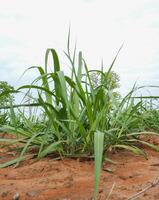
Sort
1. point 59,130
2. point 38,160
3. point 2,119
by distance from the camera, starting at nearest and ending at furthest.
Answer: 1. point 38,160
2. point 59,130
3. point 2,119

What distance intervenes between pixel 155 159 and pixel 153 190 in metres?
0.51

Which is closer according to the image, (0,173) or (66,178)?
(66,178)

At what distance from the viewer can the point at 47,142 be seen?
1829 millimetres

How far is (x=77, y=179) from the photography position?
4.58 feet

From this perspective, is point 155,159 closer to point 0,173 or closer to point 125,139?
point 125,139

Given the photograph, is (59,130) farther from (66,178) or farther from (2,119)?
(2,119)

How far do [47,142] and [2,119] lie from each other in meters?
1.58

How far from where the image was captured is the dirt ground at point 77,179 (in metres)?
1.23

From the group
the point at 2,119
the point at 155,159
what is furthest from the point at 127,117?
the point at 2,119

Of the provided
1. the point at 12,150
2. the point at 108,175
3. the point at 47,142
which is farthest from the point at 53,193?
the point at 12,150

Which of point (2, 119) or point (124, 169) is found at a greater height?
point (2, 119)

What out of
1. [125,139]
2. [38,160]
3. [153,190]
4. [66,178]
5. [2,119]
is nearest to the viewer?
[153,190]

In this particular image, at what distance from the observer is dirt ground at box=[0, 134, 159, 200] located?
1234mm

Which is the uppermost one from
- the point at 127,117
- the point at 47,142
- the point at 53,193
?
the point at 127,117
